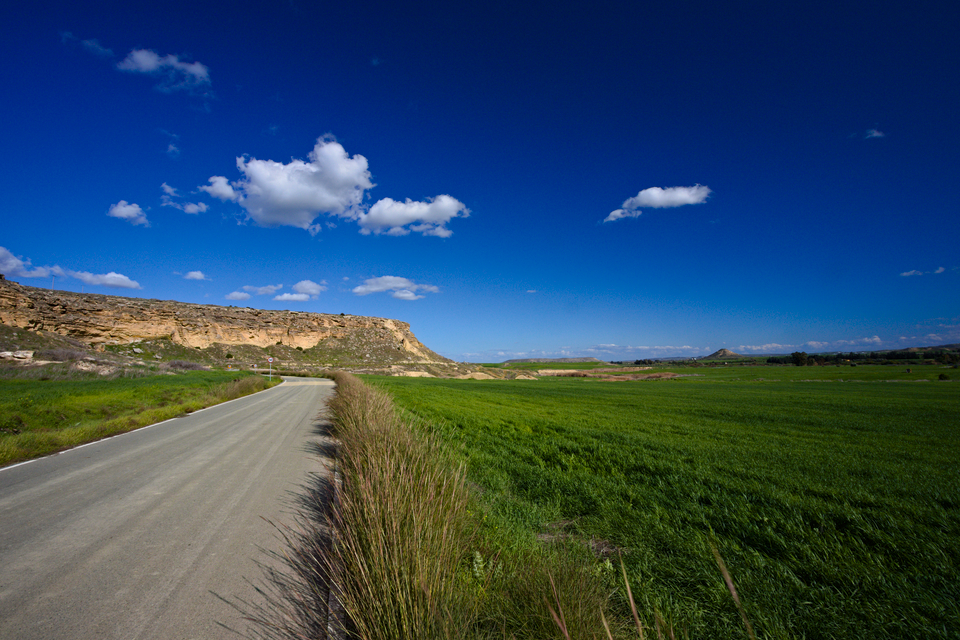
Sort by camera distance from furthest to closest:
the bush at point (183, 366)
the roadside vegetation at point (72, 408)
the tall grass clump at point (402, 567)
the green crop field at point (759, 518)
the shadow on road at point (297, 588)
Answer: the bush at point (183, 366) < the roadside vegetation at point (72, 408) < the green crop field at point (759, 518) < the shadow on road at point (297, 588) < the tall grass clump at point (402, 567)

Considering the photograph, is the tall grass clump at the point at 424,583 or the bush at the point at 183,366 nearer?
the tall grass clump at the point at 424,583

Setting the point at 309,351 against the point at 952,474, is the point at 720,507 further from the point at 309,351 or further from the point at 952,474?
the point at 309,351

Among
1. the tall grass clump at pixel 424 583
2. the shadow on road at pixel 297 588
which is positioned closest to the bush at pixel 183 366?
the shadow on road at pixel 297 588

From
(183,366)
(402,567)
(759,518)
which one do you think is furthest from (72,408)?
(183,366)

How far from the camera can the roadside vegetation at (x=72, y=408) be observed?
29.9ft

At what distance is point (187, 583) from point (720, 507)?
6479mm

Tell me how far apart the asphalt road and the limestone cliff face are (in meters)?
61.9

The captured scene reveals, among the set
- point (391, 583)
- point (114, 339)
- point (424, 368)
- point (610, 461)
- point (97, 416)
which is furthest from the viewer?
point (424, 368)

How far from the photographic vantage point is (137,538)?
4340 mm

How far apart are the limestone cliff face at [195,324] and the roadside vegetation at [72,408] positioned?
1653 inches

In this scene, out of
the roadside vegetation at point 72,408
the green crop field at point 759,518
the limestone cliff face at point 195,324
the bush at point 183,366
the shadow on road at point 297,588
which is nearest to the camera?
the shadow on road at point 297,588

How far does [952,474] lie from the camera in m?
7.24

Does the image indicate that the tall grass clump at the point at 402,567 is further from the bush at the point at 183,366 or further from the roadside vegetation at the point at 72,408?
the bush at the point at 183,366

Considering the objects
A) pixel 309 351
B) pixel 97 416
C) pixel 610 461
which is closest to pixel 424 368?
pixel 309 351
